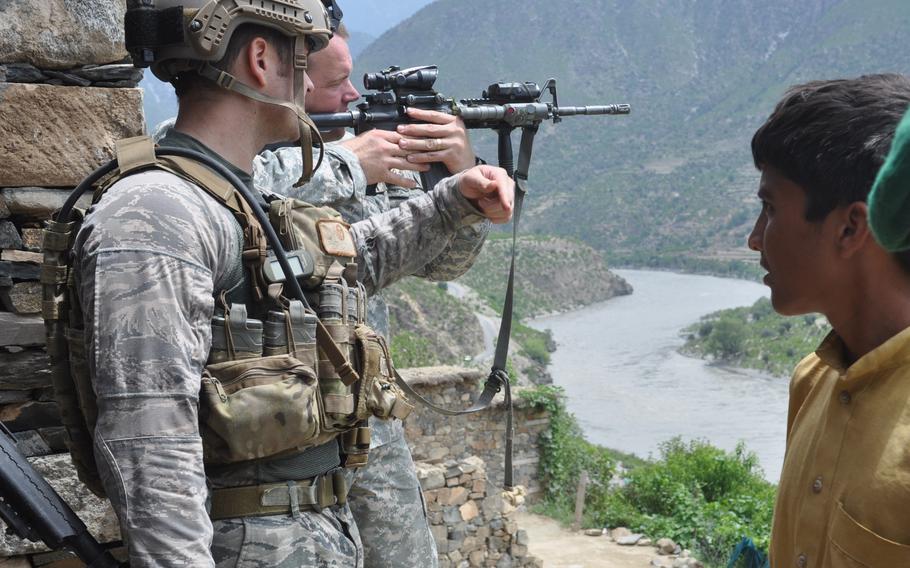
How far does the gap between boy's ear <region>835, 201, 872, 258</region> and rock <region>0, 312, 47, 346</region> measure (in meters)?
1.98

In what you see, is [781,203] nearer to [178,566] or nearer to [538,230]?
[178,566]

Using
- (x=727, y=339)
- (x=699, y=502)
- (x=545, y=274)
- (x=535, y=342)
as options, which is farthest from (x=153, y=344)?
(x=545, y=274)

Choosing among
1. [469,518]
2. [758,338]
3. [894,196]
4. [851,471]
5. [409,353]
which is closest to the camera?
[894,196]

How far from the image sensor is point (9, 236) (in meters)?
2.55

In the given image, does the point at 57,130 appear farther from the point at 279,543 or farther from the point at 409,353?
the point at 409,353

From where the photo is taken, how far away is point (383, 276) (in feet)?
8.42

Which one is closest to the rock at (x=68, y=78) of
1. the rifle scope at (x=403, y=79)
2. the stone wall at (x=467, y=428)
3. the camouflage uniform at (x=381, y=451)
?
the camouflage uniform at (x=381, y=451)

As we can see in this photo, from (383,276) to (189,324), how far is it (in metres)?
0.93

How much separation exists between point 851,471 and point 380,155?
1821 millimetres

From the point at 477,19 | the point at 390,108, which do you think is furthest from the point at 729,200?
the point at 390,108

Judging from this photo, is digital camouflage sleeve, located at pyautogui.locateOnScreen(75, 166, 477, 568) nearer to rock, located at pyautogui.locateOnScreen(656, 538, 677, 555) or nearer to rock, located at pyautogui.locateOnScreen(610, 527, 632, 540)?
rock, located at pyautogui.locateOnScreen(656, 538, 677, 555)

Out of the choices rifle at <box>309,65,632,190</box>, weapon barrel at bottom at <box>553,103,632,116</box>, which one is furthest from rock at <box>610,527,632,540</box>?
rifle at <box>309,65,632,190</box>

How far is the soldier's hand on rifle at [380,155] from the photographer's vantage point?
9.93 ft

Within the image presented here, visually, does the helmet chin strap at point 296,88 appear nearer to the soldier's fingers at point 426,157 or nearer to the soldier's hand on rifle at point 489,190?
the soldier's hand on rifle at point 489,190
